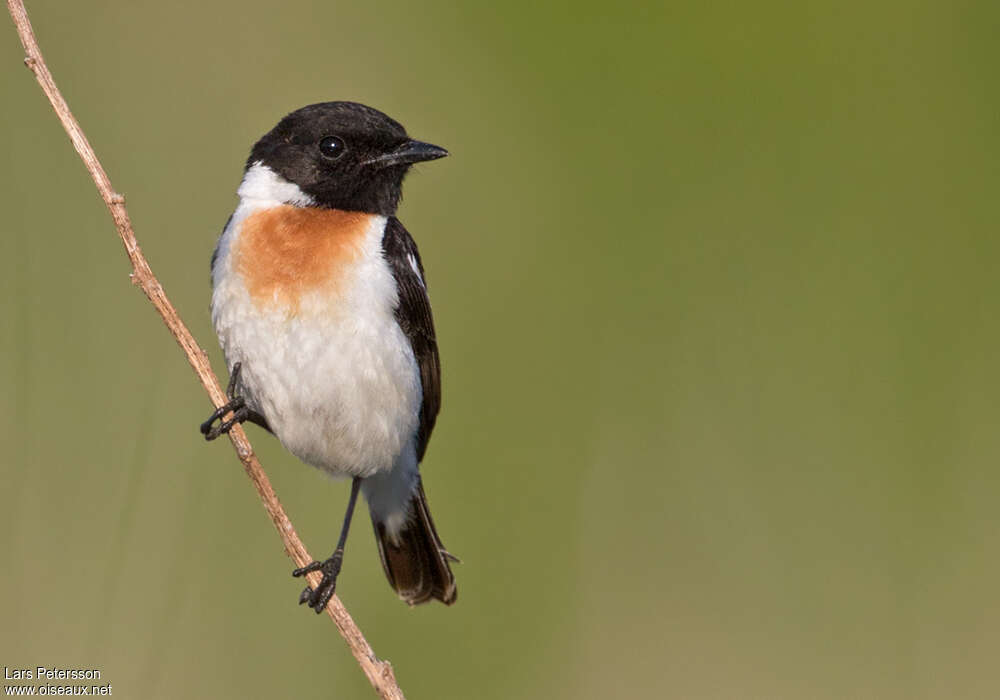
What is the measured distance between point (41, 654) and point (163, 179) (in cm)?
235

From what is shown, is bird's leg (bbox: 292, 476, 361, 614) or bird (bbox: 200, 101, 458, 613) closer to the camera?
bird's leg (bbox: 292, 476, 361, 614)

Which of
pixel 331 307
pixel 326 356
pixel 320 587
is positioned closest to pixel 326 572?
pixel 320 587

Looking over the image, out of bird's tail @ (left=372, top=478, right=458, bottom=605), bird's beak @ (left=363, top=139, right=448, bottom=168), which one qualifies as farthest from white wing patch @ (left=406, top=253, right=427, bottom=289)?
bird's tail @ (left=372, top=478, right=458, bottom=605)

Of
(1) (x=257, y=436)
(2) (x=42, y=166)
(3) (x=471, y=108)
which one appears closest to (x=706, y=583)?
(1) (x=257, y=436)

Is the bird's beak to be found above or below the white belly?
above

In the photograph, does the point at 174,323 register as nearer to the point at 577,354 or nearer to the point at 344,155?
the point at 344,155

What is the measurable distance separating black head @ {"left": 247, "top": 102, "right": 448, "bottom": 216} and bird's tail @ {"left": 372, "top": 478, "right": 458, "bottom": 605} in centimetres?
128

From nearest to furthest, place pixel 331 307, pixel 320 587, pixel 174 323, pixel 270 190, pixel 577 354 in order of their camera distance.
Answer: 1. pixel 174 323
2. pixel 320 587
3. pixel 331 307
4. pixel 270 190
5. pixel 577 354

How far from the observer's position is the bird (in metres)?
4.16

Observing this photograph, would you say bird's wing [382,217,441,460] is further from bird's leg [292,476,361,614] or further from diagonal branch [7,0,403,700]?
diagonal branch [7,0,403,700]

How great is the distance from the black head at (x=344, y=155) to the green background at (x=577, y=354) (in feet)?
3.47

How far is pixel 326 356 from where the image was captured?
416cm

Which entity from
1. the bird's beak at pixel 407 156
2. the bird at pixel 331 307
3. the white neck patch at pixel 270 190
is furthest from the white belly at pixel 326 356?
the bird's beak at pixel 407 156

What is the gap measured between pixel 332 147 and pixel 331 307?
0.76 metres
